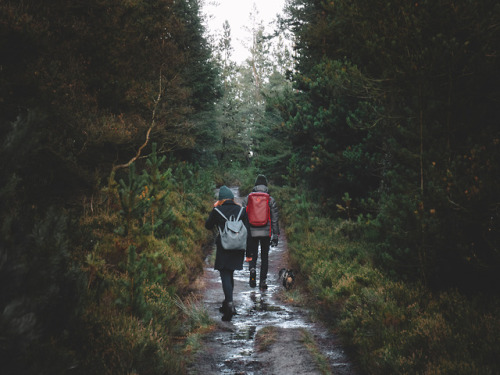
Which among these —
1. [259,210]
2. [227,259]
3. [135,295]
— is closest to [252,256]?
[259,210]

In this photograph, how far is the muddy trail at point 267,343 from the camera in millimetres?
4809

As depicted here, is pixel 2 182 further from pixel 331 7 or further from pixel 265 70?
pixel 265 70

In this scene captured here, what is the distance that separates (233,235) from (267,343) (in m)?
1.95

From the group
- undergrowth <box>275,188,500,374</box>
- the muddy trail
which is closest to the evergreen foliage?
undergrowth <box>275,188,500,374</box>

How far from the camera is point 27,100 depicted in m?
7.05

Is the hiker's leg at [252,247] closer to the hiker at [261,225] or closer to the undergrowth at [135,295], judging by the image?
the hiker at [261,225]

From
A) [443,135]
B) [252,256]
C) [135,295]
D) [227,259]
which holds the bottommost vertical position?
[135,295]

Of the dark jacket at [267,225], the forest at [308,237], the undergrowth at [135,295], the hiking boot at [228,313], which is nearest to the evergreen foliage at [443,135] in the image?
the forest at [308,237]

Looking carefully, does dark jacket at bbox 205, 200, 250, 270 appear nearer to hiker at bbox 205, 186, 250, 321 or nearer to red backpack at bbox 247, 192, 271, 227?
hiker at bbox 205, 186, 250, 321

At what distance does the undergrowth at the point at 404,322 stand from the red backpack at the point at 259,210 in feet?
5.48

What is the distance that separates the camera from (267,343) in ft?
17.9

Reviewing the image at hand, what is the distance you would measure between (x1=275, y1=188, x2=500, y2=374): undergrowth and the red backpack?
5.48 feet

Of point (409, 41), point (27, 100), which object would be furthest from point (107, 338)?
point (409, 41)

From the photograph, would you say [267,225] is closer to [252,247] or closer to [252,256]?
[252,247]
